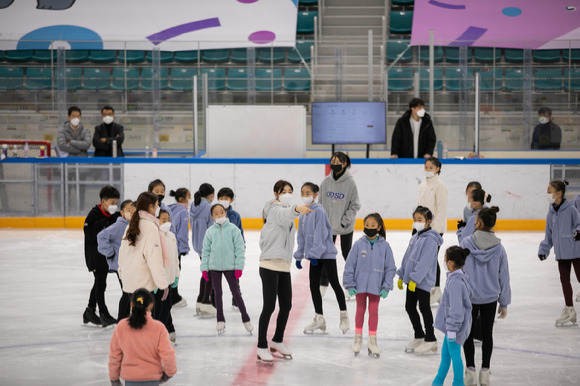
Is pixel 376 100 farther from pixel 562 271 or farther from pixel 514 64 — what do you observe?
pixel 562 271

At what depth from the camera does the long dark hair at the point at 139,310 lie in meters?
3.66

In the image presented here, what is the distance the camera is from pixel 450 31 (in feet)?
69.1

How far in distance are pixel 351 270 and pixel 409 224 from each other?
766cm

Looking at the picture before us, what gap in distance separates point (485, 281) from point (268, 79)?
9999 mm

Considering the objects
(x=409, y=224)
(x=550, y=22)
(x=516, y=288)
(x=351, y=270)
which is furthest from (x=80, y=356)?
(x=550, y=22)

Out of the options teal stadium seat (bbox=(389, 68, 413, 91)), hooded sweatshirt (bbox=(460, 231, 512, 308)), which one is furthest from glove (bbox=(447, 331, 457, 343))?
teal stadium seat (bbox=(389, 68, 413, 91))

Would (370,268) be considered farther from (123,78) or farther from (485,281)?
(123,78)

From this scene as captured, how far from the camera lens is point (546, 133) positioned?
14094 mm

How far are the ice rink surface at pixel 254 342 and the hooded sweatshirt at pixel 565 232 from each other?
64 centimetres

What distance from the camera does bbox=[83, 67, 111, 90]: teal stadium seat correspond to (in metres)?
14.4

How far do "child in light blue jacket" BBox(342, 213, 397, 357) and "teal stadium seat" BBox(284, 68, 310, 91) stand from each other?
9381 millimetres

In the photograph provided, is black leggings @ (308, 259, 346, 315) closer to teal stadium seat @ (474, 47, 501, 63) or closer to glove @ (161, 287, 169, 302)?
glove @ (161, 287, 169, 302)

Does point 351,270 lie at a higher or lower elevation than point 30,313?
higher

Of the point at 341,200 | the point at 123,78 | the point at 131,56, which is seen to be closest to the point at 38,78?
the point at 123,78
